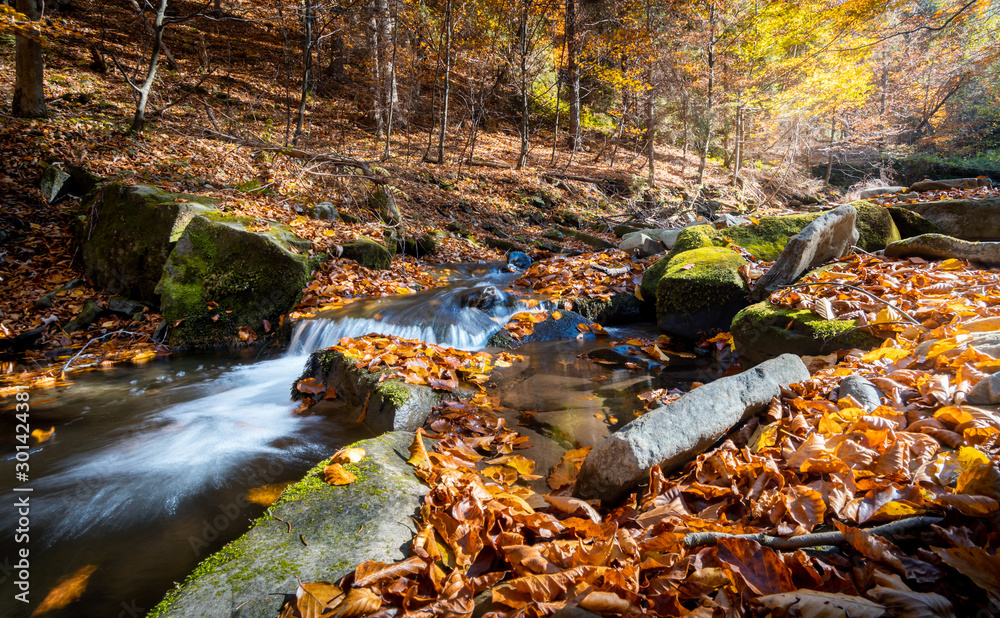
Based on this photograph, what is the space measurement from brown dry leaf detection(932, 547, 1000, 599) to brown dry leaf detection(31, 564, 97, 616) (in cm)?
344

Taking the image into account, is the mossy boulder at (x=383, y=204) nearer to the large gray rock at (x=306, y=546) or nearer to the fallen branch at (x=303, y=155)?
the fallen branch at (x=303, y=155)

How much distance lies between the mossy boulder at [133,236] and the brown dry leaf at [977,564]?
27.2ft

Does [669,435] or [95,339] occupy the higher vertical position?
[95,339]

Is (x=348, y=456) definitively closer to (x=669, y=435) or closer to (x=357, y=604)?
(x=357, y=604)

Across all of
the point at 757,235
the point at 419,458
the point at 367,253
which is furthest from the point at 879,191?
the point at 419,458

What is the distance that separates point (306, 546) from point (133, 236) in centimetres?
718

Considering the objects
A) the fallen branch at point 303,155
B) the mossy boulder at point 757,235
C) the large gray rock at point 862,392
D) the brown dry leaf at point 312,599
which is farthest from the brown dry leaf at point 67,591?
the fallen branch at point 303,155

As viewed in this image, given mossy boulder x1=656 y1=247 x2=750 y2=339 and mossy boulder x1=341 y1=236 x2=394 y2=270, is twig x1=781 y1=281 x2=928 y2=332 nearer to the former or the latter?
mossy boulder x1=656 y1=247 x2=750 y2=339

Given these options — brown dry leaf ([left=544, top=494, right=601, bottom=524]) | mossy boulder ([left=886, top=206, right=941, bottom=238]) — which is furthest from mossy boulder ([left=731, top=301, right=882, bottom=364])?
mossy boulder ([left=886, top=206, right=941, bottom=238])

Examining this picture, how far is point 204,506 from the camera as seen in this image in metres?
2.54

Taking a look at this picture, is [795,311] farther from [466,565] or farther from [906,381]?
[466,565]

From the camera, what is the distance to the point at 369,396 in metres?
3.51

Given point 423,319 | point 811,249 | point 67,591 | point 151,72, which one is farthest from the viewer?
point 151,72

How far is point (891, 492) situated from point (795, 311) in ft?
9.48
